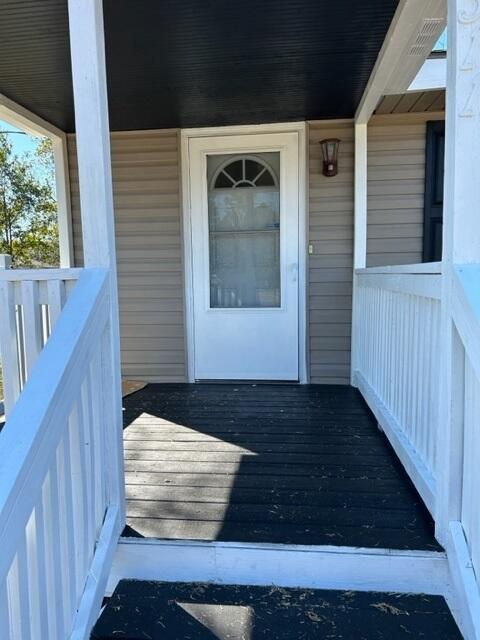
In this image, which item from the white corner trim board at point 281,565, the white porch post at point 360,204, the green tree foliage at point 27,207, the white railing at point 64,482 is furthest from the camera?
the green tree foliage at point 27,207

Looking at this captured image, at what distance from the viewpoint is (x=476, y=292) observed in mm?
1272

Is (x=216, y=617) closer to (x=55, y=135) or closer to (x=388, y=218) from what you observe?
(x=388, y=218)

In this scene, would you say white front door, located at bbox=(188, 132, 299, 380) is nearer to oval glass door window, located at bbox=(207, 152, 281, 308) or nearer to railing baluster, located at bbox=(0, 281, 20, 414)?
oval glass door window, located at bbox=(207, 152, 281, 308)

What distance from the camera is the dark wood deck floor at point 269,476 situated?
5.35 feet

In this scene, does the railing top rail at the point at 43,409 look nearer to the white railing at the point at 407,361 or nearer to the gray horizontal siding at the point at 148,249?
the white railing at the point at 407,361

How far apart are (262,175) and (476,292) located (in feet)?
8.65

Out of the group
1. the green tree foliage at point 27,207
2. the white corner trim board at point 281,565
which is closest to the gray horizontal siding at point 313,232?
the white corner trim board at point 281,565

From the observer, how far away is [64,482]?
124 centimetres

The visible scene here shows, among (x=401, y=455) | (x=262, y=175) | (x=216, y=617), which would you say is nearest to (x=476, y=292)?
(x=401, y=455)

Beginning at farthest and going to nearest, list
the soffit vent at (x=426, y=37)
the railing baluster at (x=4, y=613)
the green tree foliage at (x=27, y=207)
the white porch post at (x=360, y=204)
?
1. the green tree foliage at (x=27, y=207)
2. the white porch post at (x=360, y=204)
3. the soffit vent at (x=426, y=37)
4. the railing baluster at (x=4, y=613)

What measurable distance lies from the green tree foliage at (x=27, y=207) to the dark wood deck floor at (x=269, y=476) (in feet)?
27.1

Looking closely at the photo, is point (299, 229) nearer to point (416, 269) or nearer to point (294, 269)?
point (294, 269)

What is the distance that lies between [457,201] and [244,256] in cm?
239

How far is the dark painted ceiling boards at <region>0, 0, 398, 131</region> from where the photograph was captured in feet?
6.69
